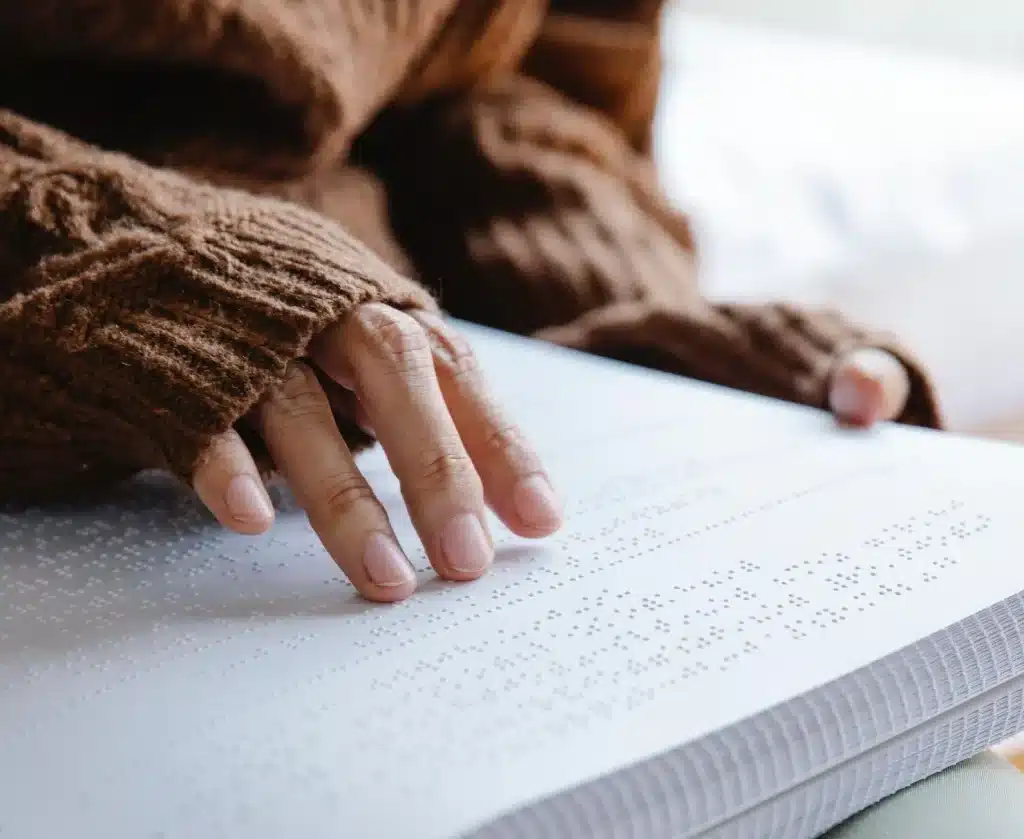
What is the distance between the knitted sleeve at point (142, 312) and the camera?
0.38 metres

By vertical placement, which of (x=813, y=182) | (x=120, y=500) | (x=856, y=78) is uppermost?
(x=856, y=78)

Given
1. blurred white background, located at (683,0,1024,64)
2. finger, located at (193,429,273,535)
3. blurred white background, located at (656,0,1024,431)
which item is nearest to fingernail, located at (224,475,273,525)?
finger, located at (193,429,273,535)

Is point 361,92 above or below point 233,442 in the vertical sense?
above

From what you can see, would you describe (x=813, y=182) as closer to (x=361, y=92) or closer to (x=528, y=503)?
A: (x=361, y=92)

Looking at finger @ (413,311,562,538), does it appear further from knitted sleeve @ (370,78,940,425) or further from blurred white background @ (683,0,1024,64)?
blurred white background @ (683,0,1024,64)

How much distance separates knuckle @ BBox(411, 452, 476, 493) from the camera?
1.21ft

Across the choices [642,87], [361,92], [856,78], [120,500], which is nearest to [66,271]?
[120,500]

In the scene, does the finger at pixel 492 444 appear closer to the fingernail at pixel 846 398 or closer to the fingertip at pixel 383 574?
the fingertip at pixel 383 574

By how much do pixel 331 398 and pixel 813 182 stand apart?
651 millimetres

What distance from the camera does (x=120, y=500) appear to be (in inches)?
17.1

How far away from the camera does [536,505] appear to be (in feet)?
1.25

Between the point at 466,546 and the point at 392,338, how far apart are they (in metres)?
0.08

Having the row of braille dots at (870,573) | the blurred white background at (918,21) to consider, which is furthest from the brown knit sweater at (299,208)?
the blurred white background at (918,21)

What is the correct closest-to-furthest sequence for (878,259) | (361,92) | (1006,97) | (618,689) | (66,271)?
(618,689) → (66,271) → (361,92) → (878,259) → (1006,97)
